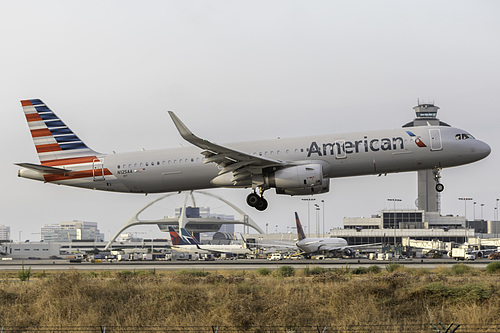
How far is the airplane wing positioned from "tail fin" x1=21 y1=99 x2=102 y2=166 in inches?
420

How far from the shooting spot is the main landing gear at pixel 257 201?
49.3 meters

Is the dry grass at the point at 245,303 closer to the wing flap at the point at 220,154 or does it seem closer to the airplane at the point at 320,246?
the wing flap at the point at 220,154

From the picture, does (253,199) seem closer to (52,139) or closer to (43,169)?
(43,169)

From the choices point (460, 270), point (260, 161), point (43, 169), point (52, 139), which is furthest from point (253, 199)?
point (52, 139)

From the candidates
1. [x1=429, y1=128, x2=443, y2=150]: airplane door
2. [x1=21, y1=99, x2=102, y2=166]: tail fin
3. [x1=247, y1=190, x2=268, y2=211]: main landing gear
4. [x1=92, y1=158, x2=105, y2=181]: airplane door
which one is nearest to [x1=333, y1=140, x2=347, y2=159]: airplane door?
[x1=429, y1=128, x2=443, y2=150]: airplane door

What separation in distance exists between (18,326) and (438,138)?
2999 centimetres

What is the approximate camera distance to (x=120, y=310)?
3078 cm

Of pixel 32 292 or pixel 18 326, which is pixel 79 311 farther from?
pixel 32 292

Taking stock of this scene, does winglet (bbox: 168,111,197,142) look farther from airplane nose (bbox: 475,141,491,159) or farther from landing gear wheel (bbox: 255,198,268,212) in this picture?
airplane nose (bbox: 475,141,491,159)

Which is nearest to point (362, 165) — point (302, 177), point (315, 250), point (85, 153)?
point (302, 177)

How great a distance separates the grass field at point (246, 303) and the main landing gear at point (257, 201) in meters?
13.4

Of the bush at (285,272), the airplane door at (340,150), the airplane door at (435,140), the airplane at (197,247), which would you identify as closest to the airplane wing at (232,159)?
the airplane door at (340,150)

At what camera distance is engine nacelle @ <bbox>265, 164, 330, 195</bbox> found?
1813 inches

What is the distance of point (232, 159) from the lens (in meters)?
47.2
